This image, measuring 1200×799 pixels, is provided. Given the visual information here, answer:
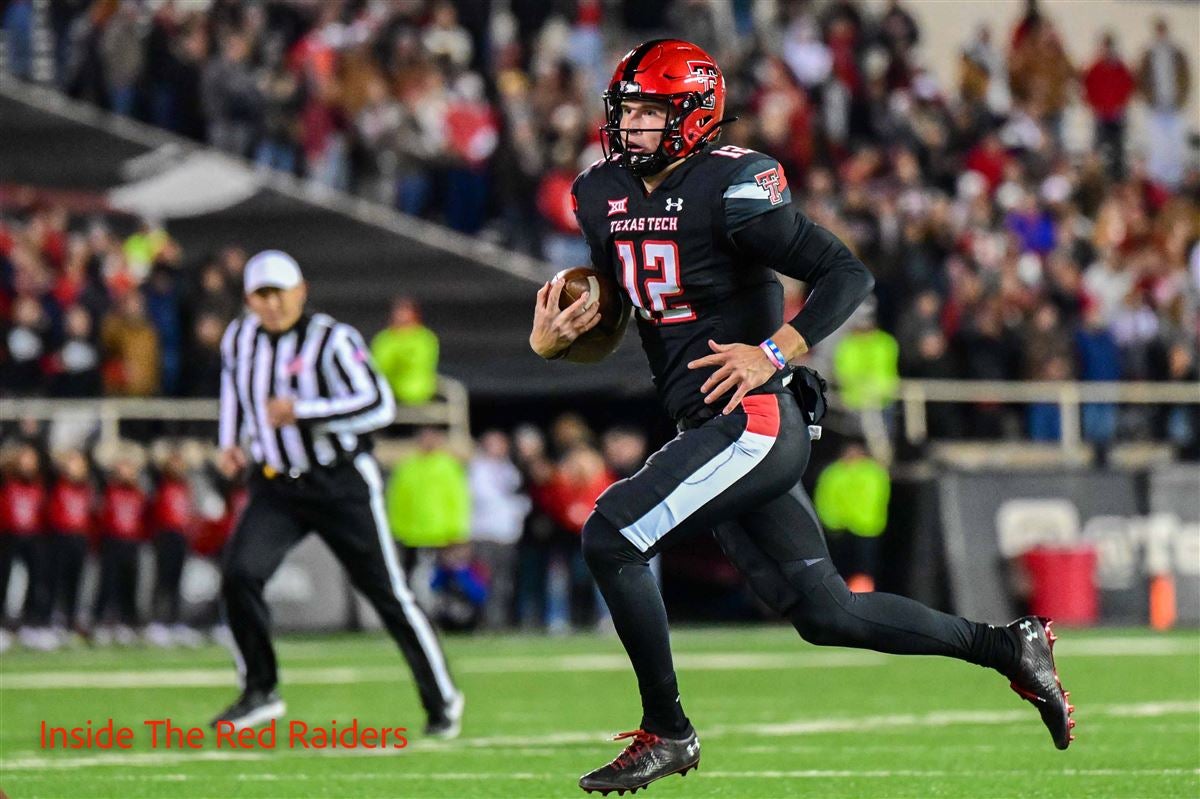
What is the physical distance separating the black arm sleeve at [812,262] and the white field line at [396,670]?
19.9 ft

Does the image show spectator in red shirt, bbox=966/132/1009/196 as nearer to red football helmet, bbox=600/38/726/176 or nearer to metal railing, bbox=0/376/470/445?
metal railing, bbox=0/376/470/445

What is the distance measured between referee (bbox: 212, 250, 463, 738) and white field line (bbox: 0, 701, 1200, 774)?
318 millimetres

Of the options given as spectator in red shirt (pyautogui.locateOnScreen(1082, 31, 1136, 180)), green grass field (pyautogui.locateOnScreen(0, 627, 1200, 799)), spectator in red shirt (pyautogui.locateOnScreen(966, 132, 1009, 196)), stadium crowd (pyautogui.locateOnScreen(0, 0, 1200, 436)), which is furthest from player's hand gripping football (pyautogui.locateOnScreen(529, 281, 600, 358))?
spectator in red shirt (pyautogui.locateOnScreen(1082, 31, 1136, 180))

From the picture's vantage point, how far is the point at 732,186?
5.59m

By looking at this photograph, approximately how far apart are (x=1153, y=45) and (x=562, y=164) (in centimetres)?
780

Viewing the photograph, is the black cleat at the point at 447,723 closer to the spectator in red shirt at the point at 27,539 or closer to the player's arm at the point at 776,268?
the player's arm at the point at 776,268

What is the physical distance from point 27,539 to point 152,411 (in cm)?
148

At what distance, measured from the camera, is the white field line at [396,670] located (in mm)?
11211

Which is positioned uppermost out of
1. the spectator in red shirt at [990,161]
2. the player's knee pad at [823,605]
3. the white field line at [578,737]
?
the spectator in red shirt at [990,161]

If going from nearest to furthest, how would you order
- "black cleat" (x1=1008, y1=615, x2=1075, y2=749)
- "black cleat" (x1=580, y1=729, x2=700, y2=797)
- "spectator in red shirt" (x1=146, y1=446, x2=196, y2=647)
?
"black cleat" (x1=580, y1=729, x2=700, y2=797)
"black cleat" (x1=1008, y1=615, x2=1075, y2=749)
"spectator in red shirt" (x1=146, y1=446, x2=196, y2=647)

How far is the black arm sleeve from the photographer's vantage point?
219 inches

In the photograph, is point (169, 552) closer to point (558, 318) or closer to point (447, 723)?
point (447, 723)

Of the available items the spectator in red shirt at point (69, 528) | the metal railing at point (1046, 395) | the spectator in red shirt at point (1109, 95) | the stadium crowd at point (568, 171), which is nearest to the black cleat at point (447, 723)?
the spectator in red shirt at point (69, 528)

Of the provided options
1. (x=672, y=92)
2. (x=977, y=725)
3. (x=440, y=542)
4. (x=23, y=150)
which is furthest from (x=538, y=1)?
(x=672, y=92)
